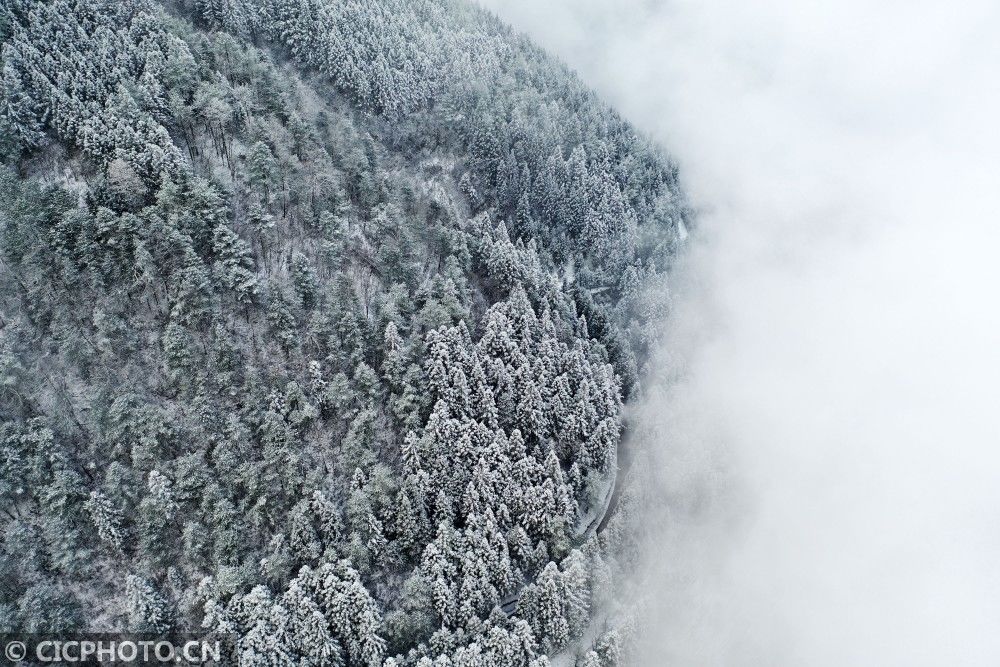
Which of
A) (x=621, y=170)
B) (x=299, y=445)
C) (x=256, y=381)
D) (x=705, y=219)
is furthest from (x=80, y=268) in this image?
(x=705, y=219)

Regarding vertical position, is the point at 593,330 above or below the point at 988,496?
below

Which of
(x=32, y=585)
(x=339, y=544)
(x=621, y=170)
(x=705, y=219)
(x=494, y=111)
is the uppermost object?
(x=705, y=219)

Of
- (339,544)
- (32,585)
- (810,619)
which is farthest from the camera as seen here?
(810,619)

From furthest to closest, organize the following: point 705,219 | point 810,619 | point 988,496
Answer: point 988,496 → point 705,219 → point 810,619

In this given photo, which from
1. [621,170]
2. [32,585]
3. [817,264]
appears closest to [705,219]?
[621,170]

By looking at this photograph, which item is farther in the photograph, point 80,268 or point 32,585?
point 80,268

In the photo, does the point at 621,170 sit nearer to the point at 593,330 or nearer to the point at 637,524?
the point at 593,330
